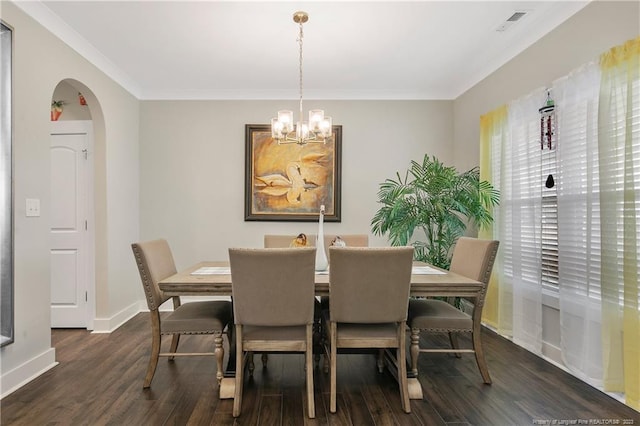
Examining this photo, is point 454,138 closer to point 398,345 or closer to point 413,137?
point 413,137

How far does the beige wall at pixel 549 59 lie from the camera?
7.23 feet

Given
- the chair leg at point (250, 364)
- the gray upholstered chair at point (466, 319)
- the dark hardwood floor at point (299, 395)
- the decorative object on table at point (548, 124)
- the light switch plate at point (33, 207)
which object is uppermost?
the decorative object on table at point (548, 124)

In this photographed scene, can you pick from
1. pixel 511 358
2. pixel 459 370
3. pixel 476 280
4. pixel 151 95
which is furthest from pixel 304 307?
pixel 151 95

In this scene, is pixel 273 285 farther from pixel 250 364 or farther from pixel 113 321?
pixel 113 321

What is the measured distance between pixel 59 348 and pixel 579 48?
464 cm

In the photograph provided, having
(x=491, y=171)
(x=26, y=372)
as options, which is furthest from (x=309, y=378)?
(x=491, y=171)

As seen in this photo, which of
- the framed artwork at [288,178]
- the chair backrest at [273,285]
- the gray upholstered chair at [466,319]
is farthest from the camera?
the framed artwork at [288,178]

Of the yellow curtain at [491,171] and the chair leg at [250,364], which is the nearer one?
the chair leg at [250,364]

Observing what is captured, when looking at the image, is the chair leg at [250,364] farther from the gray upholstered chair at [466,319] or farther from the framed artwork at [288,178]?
the framed artwork at [288,178]

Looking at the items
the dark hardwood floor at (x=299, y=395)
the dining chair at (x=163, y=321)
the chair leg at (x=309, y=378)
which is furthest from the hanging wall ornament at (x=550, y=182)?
the dining chair at (x=163, y=321)

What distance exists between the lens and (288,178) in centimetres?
430

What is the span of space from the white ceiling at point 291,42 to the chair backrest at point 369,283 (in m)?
1.80

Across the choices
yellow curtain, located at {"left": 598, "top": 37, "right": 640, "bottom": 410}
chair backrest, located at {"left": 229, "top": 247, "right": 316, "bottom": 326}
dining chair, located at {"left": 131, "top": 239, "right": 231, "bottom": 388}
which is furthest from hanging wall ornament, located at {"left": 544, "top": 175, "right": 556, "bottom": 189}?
dining chair, located at {"left": 131, "top": 239, "right": 231, "bottom": 388}

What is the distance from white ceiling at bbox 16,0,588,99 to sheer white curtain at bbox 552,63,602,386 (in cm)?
66
